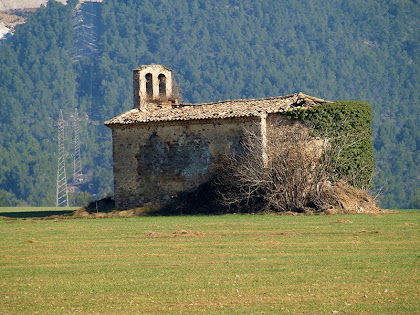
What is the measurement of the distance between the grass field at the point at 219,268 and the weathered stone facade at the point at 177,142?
6.87 m

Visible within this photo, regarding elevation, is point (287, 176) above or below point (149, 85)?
below

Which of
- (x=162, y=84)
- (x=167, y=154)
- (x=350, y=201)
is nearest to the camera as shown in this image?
(x=350, y=201)

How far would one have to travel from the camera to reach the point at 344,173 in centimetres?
3225

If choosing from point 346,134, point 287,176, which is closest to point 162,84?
point 346,134

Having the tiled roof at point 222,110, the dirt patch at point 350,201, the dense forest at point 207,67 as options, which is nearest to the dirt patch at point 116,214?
the tiled roof at point 222,110

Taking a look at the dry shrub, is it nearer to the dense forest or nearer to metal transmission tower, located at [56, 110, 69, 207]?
metal transmission tower, located at [56, 110, 69, 207]

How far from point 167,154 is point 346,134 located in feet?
22.0

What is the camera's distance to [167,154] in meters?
33.7

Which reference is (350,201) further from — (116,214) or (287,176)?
(116,214)

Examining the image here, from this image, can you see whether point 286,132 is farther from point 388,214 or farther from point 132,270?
point 132,270

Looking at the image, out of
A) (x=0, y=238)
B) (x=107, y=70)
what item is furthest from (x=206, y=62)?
(x=0, y=238)

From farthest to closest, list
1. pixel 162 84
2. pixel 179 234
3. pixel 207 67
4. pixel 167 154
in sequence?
pixel 207 67
pixel 162 84
pixel 167 154
pixel 179 234

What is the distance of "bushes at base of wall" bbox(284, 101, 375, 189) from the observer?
1264 inches

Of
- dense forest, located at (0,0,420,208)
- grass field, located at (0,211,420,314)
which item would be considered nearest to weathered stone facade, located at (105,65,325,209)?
grass field, located at (0,211,420,314)
